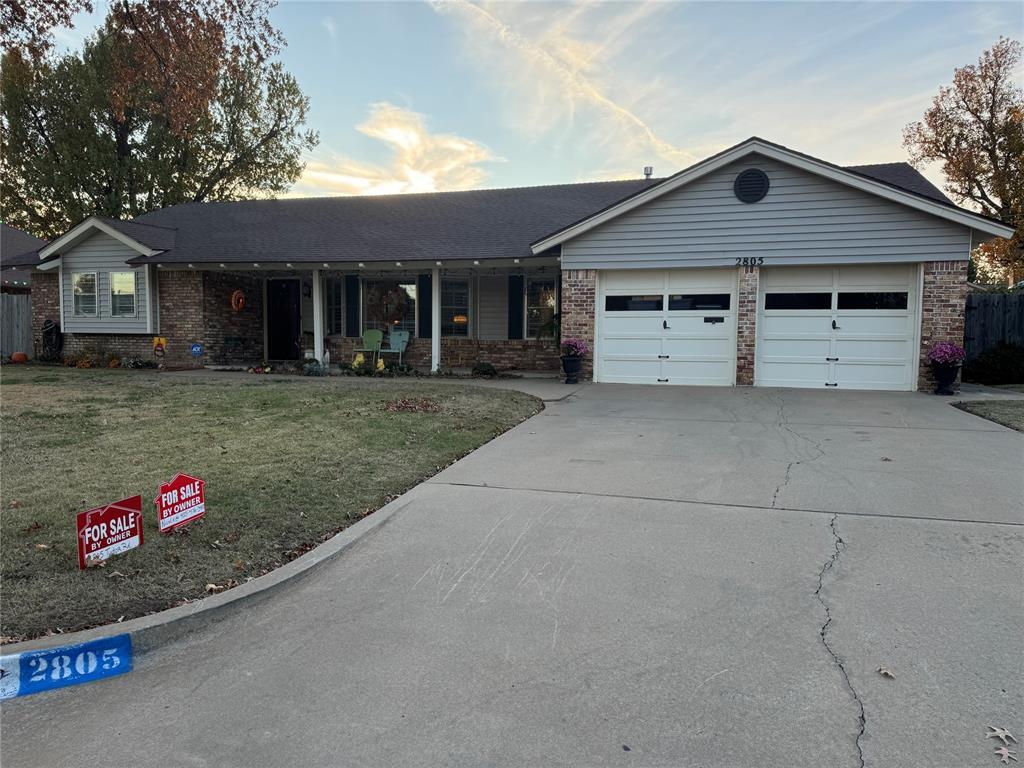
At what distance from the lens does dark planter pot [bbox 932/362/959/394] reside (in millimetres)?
11016

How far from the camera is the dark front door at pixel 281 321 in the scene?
1797cm

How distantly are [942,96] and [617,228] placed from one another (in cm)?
1868

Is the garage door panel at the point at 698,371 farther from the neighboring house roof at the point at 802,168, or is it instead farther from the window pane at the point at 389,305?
the window pane at the point at 389,305

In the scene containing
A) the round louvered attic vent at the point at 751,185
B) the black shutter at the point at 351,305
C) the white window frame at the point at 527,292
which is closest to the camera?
the round louvered attic vent at the point at 751,185

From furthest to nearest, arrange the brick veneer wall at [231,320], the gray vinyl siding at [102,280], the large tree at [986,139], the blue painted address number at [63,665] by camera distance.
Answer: the large tree at [986,139], the gray vinyl siding at [102,280], the brick veneer wall at [231,320], the blue painted address number at [63,665]

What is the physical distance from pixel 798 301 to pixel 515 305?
648 centimetres

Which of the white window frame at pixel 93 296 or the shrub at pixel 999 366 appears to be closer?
the shrub at pixel 999 366

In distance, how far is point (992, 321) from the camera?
14312 mm

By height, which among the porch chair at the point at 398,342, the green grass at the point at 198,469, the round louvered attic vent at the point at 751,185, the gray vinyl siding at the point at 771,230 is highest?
the round louvered attic vent at the point at 751,185

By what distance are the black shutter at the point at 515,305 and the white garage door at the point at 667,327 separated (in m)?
2.96

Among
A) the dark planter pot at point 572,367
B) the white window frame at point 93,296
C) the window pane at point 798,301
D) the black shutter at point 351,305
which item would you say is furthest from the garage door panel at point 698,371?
the white window frame at point 93,296

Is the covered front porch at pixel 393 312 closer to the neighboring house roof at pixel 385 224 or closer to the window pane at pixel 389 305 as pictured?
the window pane at pixel 389 305

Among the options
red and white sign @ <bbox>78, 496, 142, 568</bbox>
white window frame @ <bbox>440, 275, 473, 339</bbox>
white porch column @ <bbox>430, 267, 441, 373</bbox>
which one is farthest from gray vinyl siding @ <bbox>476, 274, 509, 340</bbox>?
red and white sign @ <bbox>78, 496, 142, 568</bbox>

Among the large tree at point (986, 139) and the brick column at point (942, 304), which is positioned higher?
the large tree at point (986, 139)
